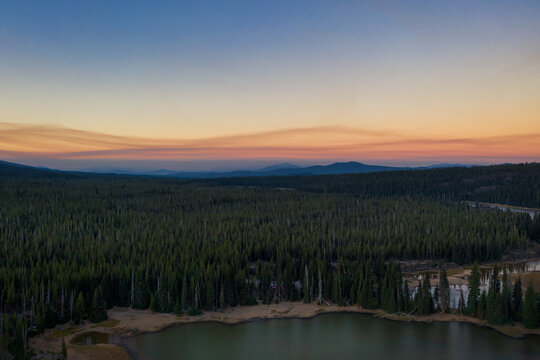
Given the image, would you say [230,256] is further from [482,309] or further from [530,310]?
[530,310]

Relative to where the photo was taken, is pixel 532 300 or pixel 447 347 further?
pixel 532 300

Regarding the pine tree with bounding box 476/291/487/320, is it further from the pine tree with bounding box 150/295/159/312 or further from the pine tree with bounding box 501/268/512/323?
the pine tree with bounding box 150/295/159/312

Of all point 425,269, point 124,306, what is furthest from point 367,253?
point 124,306

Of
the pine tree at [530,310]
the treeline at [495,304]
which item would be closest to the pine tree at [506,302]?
the treeline at [495,304]

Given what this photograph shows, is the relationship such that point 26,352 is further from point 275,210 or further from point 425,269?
point 275,210

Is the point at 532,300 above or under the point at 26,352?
above

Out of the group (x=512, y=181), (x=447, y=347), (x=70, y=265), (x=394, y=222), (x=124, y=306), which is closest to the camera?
(x=447, y=347)

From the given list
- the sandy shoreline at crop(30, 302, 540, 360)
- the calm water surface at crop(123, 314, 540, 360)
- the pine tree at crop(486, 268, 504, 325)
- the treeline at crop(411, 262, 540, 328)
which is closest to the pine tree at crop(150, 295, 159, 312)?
the sandy shoreline at crop(30, 302, 540, 360)
